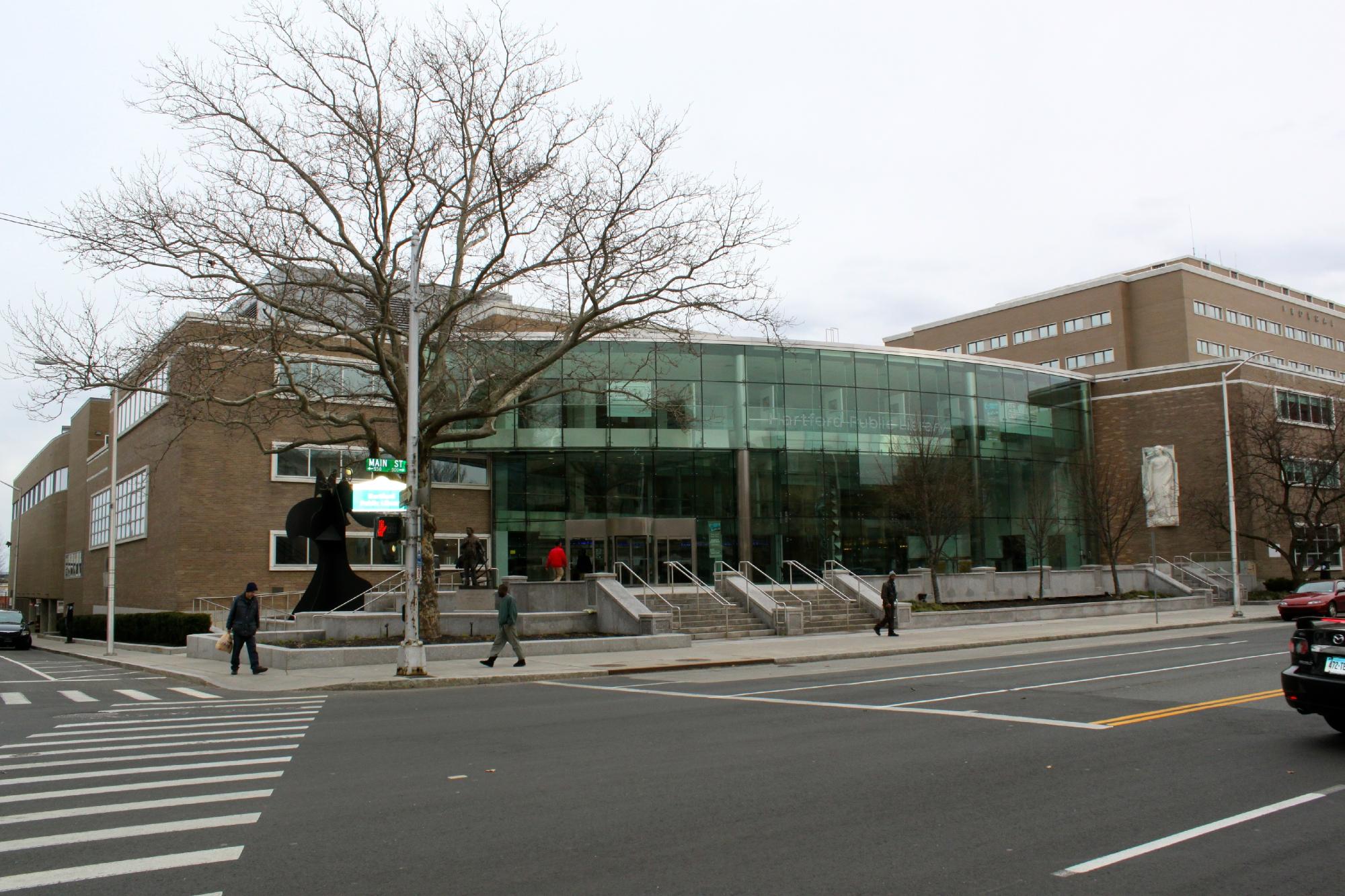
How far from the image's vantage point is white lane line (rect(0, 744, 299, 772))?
381 inches

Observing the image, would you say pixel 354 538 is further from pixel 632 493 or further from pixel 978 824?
pixel 978 824

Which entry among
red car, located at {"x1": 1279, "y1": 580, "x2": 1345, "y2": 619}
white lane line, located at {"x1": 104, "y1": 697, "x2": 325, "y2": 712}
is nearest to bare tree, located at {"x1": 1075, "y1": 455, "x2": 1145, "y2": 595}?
red car, located at {"x1": 1279, "y1": 580, "x2": 1345, "y2": 619}

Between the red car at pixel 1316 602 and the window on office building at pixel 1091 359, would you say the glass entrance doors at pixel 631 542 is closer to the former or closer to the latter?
the red car at pixel 1316 602

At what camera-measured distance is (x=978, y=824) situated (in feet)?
22.7

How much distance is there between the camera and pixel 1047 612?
111 ft

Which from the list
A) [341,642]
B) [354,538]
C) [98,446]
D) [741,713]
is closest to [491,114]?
[341,642]

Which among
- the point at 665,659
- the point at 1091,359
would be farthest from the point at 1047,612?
the point at 1091,359

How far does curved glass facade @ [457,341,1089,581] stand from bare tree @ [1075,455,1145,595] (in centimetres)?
460

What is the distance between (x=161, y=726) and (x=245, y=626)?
7.99 meters

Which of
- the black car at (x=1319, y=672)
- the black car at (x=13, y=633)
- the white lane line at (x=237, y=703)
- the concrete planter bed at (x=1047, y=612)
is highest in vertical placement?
the black car at (x=1319, y=672)

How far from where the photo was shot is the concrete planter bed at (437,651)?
68.8ft

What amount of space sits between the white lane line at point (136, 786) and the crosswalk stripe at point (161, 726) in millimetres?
3771

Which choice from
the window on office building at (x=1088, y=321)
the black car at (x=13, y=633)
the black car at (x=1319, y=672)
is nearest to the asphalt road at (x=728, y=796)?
the black car at (x=1319, y=672)

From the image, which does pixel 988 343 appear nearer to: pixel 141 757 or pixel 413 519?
pixel 413 519
